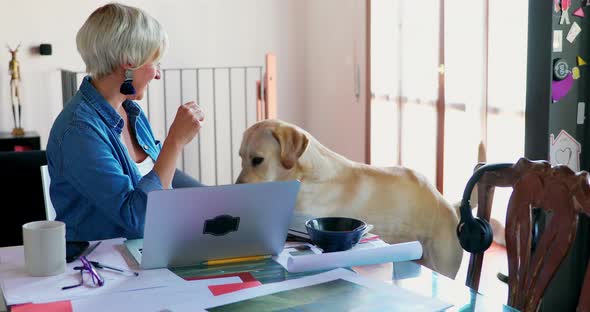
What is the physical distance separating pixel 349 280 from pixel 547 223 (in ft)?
1.34

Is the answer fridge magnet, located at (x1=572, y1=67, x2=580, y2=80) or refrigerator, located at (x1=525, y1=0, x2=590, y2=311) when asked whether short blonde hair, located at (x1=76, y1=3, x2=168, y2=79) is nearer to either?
refrigerator, located at (x1=525, y1=0, x2=590, y2=311)

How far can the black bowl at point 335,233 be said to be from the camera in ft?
4.84

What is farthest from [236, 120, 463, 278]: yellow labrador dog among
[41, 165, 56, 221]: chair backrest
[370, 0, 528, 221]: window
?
[370, 0, 528, 221]: window

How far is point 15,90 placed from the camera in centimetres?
488

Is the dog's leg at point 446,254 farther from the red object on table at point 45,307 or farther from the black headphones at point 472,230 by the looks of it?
the red object on table at point 45,307

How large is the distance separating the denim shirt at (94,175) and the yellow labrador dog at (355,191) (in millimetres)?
471

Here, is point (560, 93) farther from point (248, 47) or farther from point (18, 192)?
point (248, 47)

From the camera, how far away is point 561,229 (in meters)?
1.28

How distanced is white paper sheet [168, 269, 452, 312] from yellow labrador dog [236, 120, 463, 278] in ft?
2.91

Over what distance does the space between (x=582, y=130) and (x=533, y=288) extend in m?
1.57

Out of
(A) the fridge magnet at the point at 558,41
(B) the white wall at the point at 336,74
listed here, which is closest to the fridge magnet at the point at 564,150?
(A) the fridge magnet at the point at 558,41

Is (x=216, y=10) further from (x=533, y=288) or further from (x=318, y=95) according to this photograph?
(x=533, y=288)

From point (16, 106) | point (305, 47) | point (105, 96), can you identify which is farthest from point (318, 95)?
point (105, 96)

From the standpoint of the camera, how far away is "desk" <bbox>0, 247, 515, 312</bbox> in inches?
48.5
